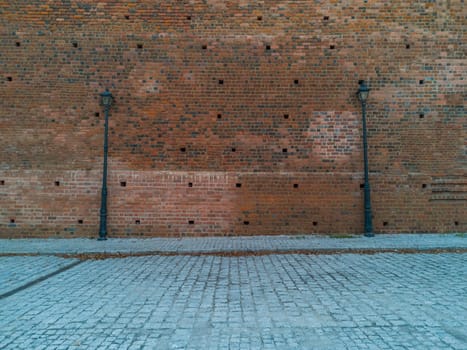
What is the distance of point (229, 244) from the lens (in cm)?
744

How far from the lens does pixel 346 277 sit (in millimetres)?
4812

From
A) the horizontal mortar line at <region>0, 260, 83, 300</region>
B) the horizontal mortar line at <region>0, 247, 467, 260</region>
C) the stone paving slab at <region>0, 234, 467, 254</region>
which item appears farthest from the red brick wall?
the horizontal mortar line at <region>0, 260, 83, 300</region>

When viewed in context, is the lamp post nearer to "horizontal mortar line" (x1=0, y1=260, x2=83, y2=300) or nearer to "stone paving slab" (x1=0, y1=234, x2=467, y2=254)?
"stone paving slab" (x1=0, y1=234, x2=467, y2=254)

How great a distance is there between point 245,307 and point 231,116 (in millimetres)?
6267

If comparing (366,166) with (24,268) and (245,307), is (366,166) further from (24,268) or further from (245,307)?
(24,268)

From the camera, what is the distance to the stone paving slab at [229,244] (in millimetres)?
6938

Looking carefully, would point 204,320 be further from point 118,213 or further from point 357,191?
point 357,191

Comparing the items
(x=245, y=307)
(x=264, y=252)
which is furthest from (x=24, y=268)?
(x=264, y=252)

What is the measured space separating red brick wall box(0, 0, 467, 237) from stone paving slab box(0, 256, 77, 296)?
7.23 feet

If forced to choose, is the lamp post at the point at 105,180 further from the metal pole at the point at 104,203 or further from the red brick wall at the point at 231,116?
the red brick wall at the point at 231,116

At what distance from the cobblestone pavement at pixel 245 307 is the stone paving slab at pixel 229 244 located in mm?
1236

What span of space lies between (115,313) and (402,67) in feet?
33.9

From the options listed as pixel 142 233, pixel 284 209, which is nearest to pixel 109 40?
pixel 142 233

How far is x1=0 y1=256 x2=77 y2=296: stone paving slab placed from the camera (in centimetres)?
471
